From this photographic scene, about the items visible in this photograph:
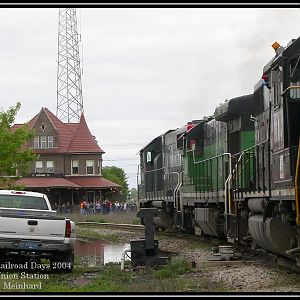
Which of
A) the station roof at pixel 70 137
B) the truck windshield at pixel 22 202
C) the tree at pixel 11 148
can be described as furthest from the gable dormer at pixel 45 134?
the truck windshield at pixel 22 202

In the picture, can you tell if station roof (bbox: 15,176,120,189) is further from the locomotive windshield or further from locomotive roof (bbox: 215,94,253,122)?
the locomotive windshield

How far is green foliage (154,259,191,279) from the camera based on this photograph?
45.2 feet

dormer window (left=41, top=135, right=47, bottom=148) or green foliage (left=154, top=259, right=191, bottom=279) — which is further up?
dormer window (left=41, top=135, right=47, bottom=148)

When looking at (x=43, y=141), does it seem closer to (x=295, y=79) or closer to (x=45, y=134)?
(x=45, y=134)

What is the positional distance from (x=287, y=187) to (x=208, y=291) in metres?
2.46

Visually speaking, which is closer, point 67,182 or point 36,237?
point 36,237

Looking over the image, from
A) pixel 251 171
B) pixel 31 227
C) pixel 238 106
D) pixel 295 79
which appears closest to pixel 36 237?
pixel 31 227

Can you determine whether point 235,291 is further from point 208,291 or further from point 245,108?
point 245,108

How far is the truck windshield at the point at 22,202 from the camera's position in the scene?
638 inches

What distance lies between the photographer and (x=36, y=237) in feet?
47.4

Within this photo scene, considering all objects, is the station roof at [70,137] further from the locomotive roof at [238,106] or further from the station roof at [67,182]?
the locomotive roof at [238,106]

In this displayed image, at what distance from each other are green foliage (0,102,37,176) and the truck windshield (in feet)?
59.1

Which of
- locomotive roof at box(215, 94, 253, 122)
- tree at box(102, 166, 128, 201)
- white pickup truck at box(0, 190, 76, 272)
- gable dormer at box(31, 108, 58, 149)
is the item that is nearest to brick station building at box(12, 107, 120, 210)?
gable dormer at box(31, 108, 58, 149)

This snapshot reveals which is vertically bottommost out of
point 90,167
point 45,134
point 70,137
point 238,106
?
point 238,106
